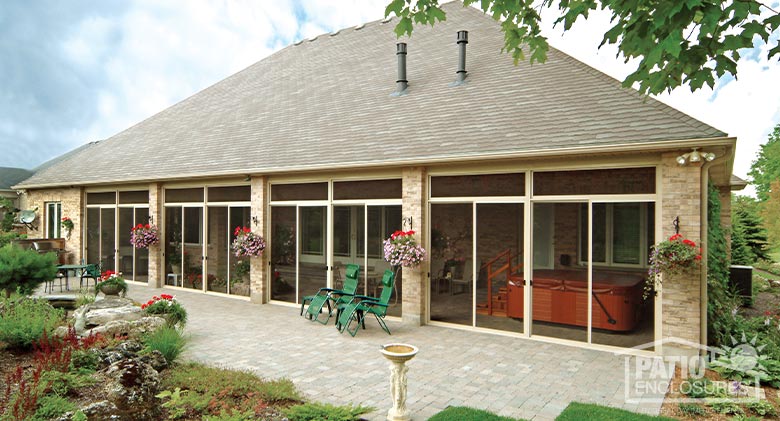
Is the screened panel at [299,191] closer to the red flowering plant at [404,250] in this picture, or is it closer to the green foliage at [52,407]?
the red flowering plant at [404,250]

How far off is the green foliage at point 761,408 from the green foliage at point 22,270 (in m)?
11.2

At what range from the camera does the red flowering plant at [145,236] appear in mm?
12406

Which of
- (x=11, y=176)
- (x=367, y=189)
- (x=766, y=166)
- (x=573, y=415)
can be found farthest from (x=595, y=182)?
(x=766, y=166)

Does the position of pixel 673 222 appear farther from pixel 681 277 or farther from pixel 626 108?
pixel 626 108

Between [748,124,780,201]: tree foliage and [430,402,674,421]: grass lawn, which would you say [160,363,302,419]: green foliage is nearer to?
[430,402,674,421]: grass lawn

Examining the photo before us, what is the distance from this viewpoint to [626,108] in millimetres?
7277

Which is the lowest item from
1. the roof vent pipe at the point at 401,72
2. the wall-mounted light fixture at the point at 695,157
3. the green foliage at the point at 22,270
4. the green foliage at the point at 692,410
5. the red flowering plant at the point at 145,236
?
the green foliage at the point at 692,410

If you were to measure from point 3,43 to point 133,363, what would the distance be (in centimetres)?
6771

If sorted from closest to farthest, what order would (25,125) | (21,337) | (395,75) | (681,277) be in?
(21,337), (681,277), (395,75), (25,125)

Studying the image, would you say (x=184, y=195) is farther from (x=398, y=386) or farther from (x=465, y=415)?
(x=465, y=415)

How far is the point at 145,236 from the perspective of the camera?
12391 millimetres

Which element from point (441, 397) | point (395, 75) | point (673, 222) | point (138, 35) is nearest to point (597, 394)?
point (441, 397)

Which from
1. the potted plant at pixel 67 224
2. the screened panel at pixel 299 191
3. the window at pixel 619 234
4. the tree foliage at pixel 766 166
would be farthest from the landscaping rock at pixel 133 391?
the tree foliage at pixel 766 166

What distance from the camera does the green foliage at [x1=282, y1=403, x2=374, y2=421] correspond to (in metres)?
4.17
